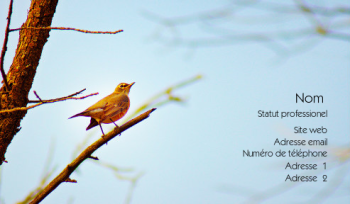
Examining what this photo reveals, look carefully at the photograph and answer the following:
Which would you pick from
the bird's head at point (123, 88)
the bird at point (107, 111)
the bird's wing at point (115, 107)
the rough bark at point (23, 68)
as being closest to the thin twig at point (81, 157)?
the rough bark at point (23, 68)

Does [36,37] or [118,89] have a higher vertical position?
[118,89]

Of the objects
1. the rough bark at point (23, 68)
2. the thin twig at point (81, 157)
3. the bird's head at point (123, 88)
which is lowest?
the thin twig at point (81, 157)

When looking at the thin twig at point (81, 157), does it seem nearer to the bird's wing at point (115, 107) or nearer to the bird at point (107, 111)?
the bird at point (107, 111)

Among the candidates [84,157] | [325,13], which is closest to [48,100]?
[84,157]

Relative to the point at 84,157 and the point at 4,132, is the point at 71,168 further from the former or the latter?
the point at 4,132

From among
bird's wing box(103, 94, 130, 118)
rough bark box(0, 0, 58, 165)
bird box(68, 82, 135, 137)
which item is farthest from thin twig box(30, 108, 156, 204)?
bird's wing box(103, 94, 130, 118)

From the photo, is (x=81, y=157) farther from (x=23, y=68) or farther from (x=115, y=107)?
(x=115, y=107)
